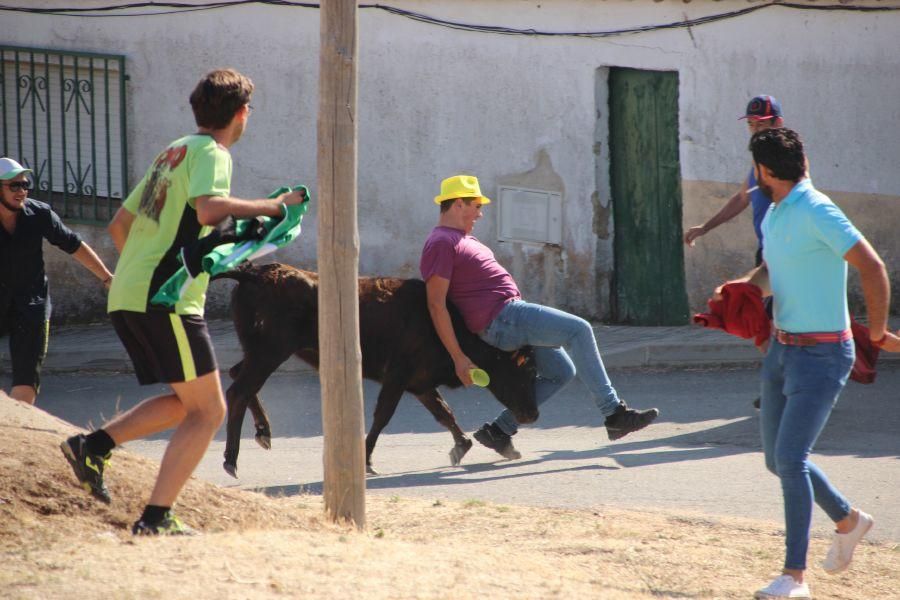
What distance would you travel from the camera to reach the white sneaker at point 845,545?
5.10m

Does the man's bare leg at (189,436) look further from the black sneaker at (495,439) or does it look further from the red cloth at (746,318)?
the black sneaker at (495,439)

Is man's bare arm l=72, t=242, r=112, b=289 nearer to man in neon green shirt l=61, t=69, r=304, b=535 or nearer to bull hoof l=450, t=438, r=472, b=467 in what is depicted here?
man in neon green shirt l=61, t=69, r=304, b=535

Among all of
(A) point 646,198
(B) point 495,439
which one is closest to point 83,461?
(B) point 495,439

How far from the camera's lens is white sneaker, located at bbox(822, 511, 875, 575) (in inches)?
201

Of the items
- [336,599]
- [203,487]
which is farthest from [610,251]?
[336,599]

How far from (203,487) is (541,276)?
7.71 meters

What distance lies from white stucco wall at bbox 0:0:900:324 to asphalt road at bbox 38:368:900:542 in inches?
108

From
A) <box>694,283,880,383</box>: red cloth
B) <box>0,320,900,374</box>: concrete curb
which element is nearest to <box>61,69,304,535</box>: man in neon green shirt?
<box>694,283,880,383</box>: red cloth

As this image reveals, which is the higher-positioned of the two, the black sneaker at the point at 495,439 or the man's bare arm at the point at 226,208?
the man's bare arm at the point at 226,208

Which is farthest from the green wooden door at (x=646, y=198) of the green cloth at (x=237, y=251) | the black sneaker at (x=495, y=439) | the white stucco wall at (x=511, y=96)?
the green cloth at (x=237, y=251)

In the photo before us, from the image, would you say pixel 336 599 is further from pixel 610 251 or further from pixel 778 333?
pixel 610 251

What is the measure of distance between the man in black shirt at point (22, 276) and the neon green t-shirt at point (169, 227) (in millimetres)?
2658

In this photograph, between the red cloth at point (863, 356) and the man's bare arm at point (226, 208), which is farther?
the red cloth at point (863, 356)

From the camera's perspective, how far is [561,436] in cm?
866
